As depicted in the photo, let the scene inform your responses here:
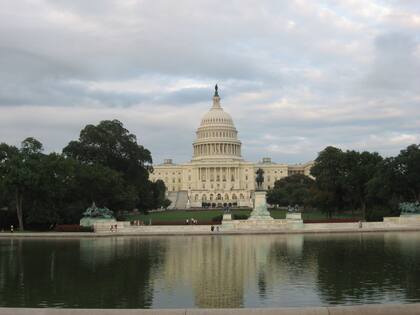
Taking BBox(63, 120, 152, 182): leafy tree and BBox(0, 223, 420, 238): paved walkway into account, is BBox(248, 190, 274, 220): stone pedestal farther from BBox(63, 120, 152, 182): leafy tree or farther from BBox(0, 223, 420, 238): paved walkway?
BBox(63, 120, 152, 182): leafy tree

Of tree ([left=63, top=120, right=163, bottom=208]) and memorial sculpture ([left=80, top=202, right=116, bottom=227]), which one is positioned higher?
tree ([left=63, top=120, right=163, bottom=208])

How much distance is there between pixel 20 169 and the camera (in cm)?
5056

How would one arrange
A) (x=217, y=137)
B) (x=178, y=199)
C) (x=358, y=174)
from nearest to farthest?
(x=358, y=174) → (x=178, y=199) → (x=217, y=137)

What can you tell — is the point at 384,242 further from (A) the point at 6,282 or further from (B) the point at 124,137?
(B) the point at 124,137

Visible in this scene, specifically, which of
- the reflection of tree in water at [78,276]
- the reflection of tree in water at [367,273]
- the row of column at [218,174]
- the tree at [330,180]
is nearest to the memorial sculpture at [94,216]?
the reflection of tree in water at [78,276]

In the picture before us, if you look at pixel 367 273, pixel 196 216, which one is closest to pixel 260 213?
pixel 196 216

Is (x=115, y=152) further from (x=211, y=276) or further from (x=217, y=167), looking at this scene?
(x=217, y=167)

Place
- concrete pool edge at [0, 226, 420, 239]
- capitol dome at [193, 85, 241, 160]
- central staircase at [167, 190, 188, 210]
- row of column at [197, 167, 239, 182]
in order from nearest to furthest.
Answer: concrete pool edge at [0, 226, 420, 239] < central staircase at [167, 190, 188, 210] < capitol dome at [193, 85, 241, 160] < row of column at [197, 167, 239, 182]

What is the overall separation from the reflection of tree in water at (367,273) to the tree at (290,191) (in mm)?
72057

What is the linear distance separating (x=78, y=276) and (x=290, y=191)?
96088mm

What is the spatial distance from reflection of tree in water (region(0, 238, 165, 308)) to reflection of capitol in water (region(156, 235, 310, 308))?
1.33m

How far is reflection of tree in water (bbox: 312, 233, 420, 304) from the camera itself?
16.4 meters

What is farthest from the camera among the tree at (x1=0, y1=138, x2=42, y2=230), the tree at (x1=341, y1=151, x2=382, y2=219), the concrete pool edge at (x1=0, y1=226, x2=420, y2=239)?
the tree at (x1=341, y1=151, x2=382, y2=219)

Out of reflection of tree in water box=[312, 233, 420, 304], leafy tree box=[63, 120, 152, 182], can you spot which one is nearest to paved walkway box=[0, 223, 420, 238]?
reflection of tree in water box=[312, 233, 420, 304]
